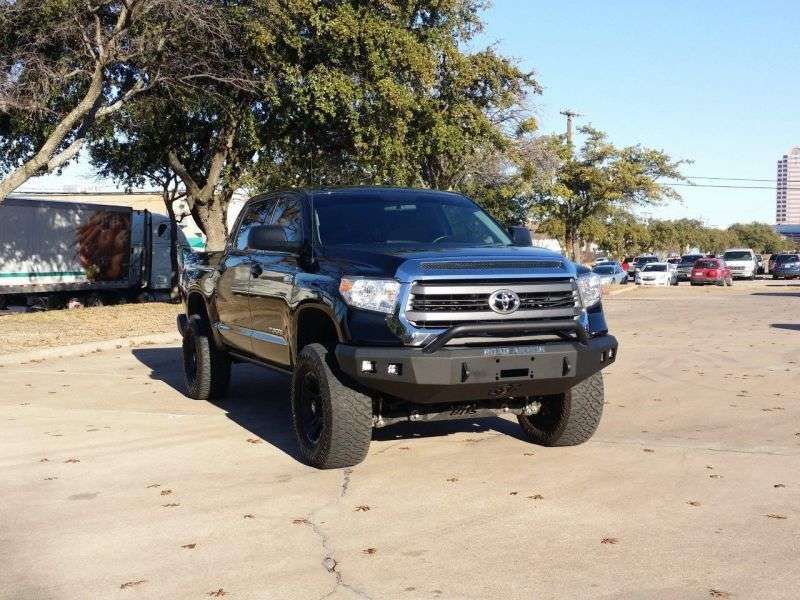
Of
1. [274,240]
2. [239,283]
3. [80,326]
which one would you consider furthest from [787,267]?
[274,240]

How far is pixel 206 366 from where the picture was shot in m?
9.88

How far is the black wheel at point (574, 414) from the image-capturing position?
7.36m

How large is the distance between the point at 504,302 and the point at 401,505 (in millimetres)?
1463

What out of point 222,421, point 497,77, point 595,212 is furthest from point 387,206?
point 595,212

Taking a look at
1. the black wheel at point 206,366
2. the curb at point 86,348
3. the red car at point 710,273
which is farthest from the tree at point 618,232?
the black wheel at point 206,366

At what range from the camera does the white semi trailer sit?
25500mm

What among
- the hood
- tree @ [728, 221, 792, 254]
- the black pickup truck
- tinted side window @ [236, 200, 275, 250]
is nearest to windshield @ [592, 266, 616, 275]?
tinted side window @ [236, 200, 275, 250]

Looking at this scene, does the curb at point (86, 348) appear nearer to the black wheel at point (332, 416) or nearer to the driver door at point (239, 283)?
the driver door at point (239, 283)

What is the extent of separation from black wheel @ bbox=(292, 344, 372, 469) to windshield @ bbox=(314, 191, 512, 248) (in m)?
1.04

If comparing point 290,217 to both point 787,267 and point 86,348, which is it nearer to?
point 86,348

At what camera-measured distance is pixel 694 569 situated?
4.76 metres

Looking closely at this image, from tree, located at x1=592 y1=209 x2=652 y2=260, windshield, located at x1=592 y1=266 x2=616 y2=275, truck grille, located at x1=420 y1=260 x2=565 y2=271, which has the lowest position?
windshield, located at x1=592 y1=266 x2=616 y2=275

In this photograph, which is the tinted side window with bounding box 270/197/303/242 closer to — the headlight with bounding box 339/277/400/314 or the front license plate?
the headlight with bounding box 339/277/400/314

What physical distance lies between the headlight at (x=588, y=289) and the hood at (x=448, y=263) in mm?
146
